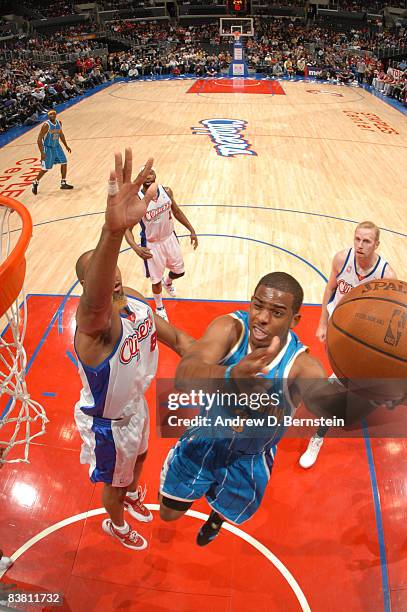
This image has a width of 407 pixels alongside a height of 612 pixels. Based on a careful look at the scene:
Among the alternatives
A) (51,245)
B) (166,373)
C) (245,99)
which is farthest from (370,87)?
(166,373)

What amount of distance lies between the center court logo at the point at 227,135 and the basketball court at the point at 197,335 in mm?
106

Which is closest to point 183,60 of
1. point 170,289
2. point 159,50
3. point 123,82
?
point 159,50

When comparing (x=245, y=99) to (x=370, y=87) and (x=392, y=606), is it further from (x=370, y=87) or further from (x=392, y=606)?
(x=392, y=606)

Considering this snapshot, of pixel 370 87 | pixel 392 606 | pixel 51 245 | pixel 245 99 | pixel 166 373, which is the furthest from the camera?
pixel 370 87

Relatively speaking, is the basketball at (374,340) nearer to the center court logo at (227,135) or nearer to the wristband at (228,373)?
the wristband at (228,373)

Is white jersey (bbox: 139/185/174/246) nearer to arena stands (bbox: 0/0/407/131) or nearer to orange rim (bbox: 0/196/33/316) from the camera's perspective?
orange rim (bbox: 0/196/33/316)

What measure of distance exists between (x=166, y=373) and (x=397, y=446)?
2.15 m

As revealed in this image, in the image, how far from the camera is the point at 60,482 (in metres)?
3.39

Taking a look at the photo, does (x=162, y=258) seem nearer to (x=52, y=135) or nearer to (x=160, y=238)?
(x=160, y=238)

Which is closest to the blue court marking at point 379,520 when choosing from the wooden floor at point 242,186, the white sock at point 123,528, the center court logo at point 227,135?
the white sock at point 123,528

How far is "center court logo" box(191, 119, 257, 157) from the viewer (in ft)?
38.6

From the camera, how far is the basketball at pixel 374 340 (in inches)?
89.9

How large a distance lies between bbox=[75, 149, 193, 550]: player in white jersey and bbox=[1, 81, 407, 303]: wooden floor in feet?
10.4

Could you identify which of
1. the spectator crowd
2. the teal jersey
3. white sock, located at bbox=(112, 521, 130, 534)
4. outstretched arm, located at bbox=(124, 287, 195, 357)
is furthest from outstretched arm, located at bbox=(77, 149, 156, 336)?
the spectator crowd
